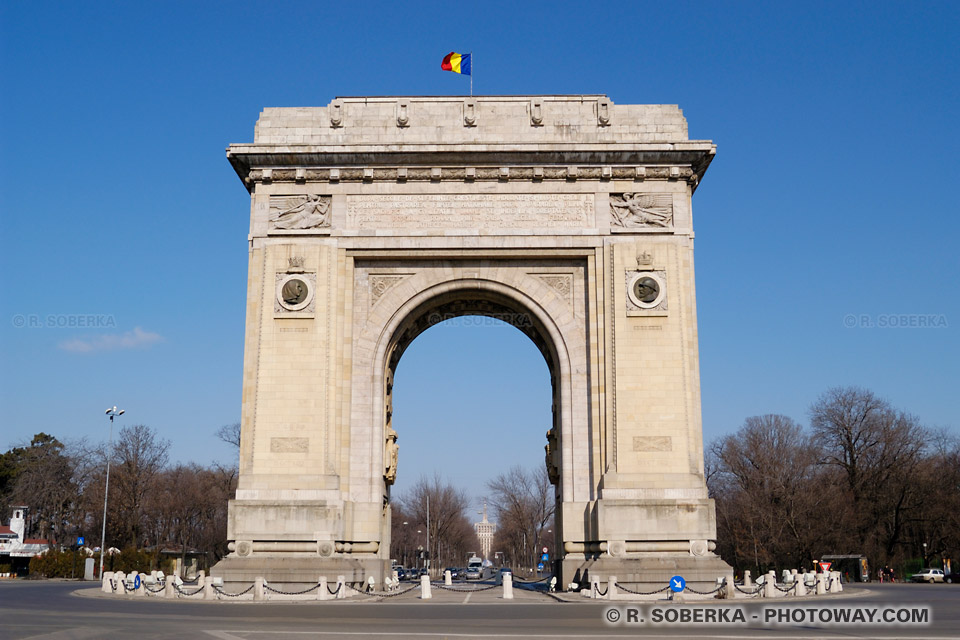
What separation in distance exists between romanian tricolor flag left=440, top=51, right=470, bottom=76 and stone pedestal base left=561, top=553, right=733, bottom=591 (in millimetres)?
18286

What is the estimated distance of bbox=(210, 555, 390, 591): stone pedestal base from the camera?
27453 millimetres

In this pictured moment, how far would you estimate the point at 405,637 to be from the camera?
14953 millimetres

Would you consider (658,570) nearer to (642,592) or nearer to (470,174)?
(642,592)

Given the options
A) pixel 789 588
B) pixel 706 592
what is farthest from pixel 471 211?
pixel 789 588

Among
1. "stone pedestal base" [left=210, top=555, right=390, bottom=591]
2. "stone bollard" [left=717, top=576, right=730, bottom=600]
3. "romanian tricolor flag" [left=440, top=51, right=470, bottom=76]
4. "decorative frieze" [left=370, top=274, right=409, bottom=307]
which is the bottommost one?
"stone bollard" [left=717, top=576, right=730, bottom=600]

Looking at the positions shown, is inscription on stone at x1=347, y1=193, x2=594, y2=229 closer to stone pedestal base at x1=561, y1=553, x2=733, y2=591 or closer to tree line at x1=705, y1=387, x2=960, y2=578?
stone pedestal base at x1=561, y1=553, x2=733, y2=591

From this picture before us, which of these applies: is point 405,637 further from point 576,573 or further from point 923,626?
point 576,573

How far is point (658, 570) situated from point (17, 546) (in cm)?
5990

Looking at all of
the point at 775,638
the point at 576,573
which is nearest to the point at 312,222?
the point at 576,573

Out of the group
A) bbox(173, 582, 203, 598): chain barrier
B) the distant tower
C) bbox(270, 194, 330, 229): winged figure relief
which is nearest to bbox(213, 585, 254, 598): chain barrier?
bbox(173, 582, 203, 598): chain barrier

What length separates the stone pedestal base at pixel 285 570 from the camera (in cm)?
2745

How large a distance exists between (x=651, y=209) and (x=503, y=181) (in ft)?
17.2

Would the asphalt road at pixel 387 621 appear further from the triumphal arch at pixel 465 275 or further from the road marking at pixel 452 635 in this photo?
the triumphal arch at pixel 465 275

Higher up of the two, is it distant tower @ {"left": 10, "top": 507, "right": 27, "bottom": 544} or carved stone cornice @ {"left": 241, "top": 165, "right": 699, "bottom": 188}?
carved stone cornice @ {"left": 241, "top": 165, "right": 699, "bottom": 188}
